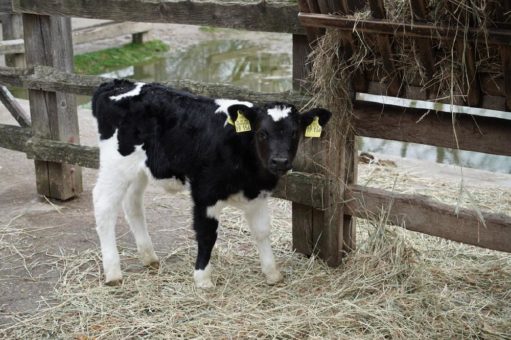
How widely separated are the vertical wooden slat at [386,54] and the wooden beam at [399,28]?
0.05 m

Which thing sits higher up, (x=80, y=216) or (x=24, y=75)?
(x=24, y=75)

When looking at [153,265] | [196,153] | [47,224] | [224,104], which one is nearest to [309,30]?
[224,104]

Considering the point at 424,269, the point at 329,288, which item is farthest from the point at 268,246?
the point at 424,269

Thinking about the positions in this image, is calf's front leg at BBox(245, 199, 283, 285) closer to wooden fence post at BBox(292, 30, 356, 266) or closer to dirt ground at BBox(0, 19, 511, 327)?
wooden fence post at BBox(292, 30, 356, 266)

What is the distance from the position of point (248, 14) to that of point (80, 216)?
8.91 ft

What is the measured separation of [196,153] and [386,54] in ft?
4.93

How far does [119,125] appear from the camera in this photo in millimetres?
5277

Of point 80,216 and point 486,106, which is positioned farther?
point 80,216

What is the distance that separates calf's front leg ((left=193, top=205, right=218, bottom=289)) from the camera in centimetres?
507

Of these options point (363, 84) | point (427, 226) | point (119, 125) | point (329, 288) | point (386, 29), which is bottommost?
point (329, 288)

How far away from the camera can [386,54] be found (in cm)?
438

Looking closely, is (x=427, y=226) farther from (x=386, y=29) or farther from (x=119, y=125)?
(x=119, y=125)

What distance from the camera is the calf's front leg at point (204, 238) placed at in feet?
16.6

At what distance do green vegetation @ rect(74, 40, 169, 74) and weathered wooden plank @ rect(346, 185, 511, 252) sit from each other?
9951 mm
